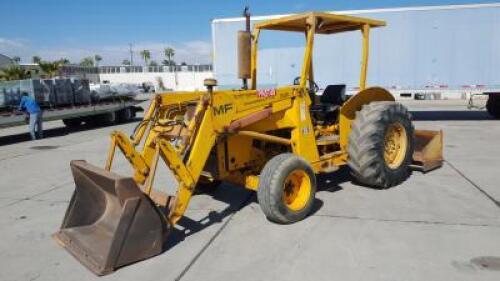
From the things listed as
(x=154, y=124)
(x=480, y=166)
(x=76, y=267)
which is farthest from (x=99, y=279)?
(x=480, y=166)

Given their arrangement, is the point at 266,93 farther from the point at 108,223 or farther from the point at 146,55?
the point at 146,55

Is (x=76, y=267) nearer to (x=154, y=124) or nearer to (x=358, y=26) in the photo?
(x=154, y=124)

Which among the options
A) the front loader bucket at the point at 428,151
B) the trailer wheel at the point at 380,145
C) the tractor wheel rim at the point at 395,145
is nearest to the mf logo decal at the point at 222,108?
the trailer wheel at the point at 380,145

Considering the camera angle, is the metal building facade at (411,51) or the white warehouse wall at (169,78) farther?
the white warehouse wall at (169,78)

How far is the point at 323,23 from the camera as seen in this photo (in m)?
6.16

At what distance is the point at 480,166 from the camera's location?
303 inches

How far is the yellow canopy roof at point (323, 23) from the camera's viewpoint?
5.68 metres

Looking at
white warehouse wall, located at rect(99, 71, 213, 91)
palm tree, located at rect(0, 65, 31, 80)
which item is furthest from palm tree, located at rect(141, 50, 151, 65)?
palm tree, located at rect(0, 65, 31, 80)

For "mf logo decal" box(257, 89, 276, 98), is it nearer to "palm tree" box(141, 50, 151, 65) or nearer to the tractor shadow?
the tractor shadow

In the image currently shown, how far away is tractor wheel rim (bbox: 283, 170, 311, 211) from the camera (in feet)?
16.3

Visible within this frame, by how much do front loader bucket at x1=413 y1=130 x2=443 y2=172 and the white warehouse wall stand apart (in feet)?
204

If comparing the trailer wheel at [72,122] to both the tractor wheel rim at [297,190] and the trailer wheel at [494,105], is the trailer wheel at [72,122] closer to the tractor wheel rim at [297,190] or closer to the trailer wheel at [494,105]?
the tractor wheel rim at [297,190]

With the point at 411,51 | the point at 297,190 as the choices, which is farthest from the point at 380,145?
the point at 411,51

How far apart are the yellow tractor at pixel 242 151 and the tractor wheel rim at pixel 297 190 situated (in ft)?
0.04
